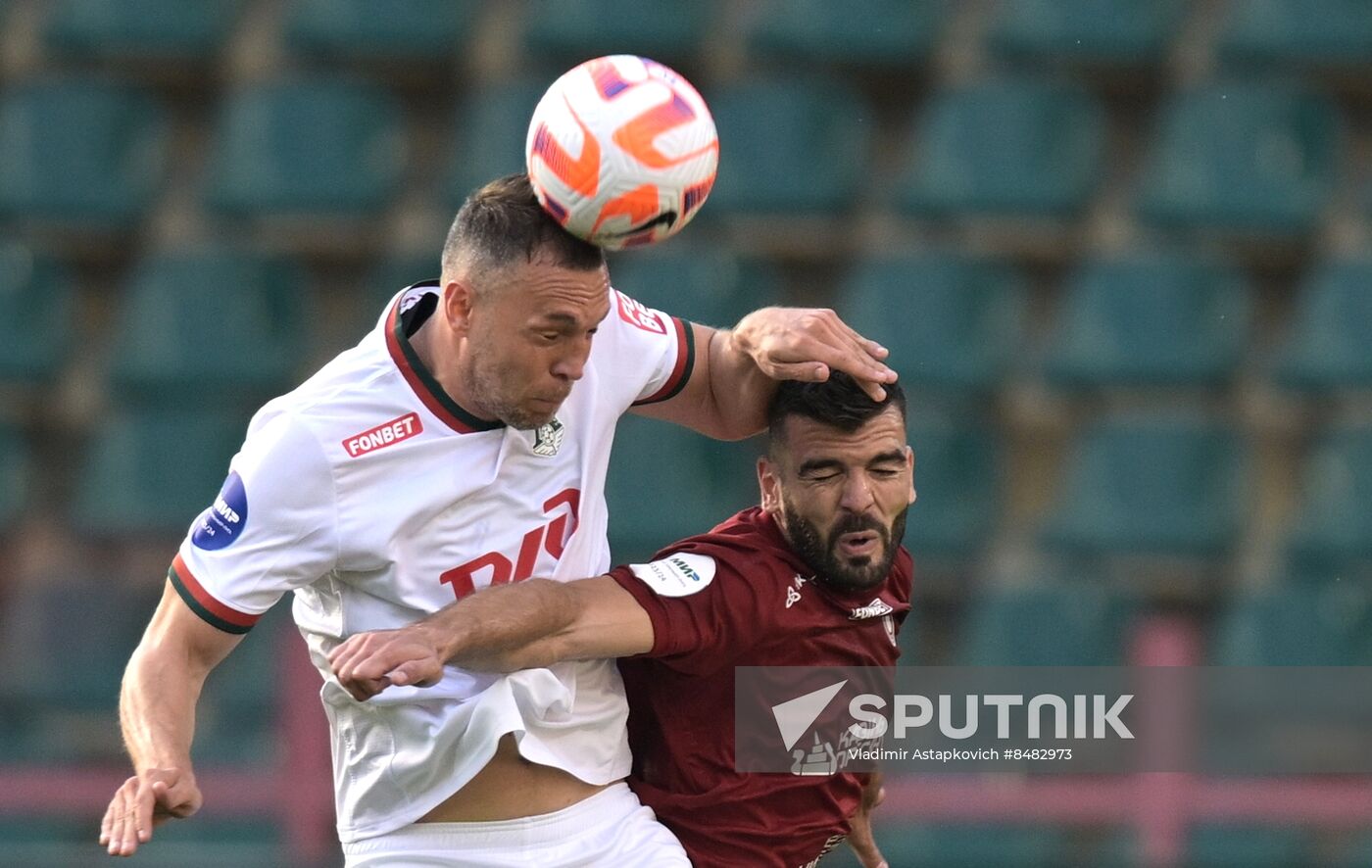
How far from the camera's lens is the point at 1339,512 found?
8.27 metres

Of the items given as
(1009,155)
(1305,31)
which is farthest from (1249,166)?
(1009,155)

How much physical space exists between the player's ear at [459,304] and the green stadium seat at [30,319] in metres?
5.96

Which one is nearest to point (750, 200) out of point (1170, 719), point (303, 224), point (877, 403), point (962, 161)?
point (962, 161)

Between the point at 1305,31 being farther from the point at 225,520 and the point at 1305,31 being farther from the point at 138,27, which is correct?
the point at 225,520

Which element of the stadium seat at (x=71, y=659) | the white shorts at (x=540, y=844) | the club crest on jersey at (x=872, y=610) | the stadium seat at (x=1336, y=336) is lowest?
the white shorts at (x=540, y=844)

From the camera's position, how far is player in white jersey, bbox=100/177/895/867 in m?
3.68

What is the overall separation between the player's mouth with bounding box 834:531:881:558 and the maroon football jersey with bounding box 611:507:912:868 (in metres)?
0.12

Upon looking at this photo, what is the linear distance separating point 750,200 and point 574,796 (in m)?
5.43

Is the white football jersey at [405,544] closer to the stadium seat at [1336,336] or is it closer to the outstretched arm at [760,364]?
the outstretched arm at [760,364]

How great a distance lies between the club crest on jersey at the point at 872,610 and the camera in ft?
13.5

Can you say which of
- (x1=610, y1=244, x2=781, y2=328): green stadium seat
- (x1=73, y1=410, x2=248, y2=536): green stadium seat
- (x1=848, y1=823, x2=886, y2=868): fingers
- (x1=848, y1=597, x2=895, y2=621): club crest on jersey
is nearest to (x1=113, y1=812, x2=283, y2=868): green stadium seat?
(x1=73, y1=410, x2=248, y2=536): green stadium seat

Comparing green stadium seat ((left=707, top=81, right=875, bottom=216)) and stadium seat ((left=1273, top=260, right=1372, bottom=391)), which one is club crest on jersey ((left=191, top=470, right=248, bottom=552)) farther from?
stadium seat ((left=1273, top=260, right=1372, bottom=391))

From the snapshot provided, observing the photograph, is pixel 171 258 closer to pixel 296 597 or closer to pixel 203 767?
pixel 203 767

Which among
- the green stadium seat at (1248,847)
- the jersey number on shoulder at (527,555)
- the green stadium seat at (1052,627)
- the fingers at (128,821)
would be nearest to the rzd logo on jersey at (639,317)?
the jersey number on shoulder at (527,555)
